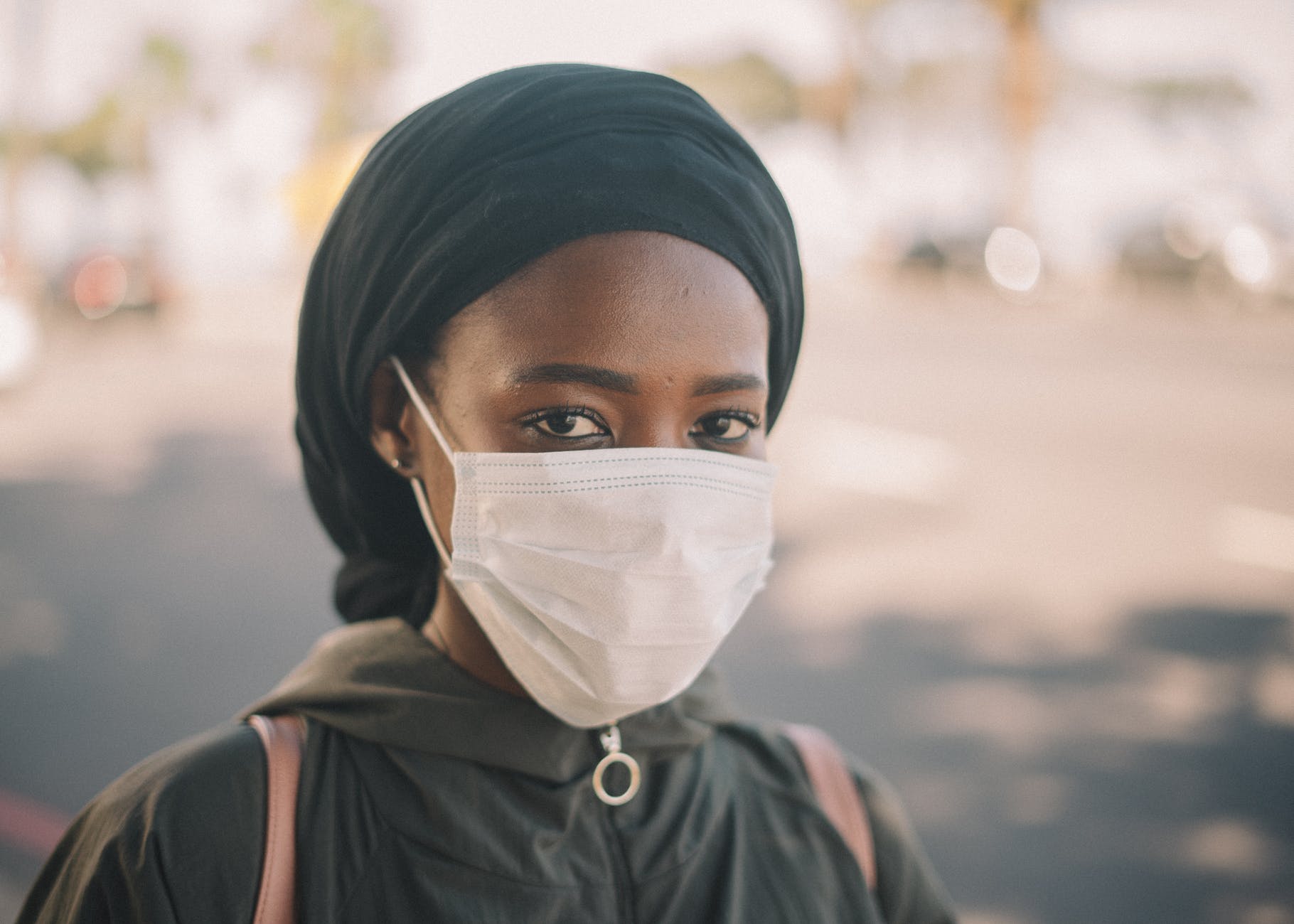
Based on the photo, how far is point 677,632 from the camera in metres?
1.38

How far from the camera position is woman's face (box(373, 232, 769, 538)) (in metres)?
1.26

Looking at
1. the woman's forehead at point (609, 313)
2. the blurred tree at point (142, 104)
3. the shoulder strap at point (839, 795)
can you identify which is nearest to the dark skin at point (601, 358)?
the woman's forehead at point (609, 313)

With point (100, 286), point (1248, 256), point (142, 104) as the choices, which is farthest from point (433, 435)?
point (142, 104)

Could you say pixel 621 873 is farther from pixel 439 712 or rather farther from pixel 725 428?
pixel 725 428

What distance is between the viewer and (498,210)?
1273mm

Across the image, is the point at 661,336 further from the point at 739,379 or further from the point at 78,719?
the point at 78,719

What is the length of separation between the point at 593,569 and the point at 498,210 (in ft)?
1.37

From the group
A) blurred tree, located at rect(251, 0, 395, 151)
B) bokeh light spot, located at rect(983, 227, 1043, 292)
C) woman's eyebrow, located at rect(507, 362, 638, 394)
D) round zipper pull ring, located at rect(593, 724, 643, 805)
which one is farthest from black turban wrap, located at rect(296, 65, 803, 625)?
blurred tree, located at rect(251, 0, 395, 151)

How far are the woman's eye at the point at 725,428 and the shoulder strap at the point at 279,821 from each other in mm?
576

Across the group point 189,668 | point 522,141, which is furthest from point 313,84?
point 522,141

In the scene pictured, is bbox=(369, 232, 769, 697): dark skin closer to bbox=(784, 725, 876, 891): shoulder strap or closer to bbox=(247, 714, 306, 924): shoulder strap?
bbox=(247, 714, 306, 924): shoulder strap

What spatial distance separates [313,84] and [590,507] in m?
42.2

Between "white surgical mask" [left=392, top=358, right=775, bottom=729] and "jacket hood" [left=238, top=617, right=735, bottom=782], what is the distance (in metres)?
0.04

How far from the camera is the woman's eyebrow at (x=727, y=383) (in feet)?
4.33
